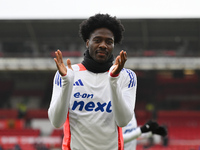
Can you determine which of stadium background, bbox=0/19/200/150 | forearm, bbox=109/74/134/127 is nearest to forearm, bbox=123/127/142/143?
forearm, bbox=109/74/134/127

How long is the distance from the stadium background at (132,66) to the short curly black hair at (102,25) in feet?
65.0

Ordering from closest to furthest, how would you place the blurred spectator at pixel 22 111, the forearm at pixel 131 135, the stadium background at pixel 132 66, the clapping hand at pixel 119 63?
1. the clapping hand at pixel 119 63
2. the forearm at pixel 131 135
3. the stadium background at pixel 132 66
4. the blurred spectator at pixel 22 111

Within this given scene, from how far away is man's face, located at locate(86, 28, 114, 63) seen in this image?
10.5 feet

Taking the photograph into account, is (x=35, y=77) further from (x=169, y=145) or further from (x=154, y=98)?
(x=169, y=145)

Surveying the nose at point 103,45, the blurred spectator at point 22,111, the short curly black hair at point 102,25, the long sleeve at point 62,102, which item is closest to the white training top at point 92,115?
the long sleeve at point 62,102

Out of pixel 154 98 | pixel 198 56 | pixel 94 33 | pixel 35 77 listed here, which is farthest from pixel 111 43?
pixel 35 77

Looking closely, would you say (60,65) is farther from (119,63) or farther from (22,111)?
(22,111)

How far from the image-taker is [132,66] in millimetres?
24297

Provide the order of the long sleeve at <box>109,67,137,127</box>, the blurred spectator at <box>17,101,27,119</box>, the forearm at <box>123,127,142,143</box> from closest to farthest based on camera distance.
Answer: the long sleeve at <box>109,67,137,127</box> < the forearm at <box>123,127,142,143</box> < the blurred spectator at <box>17,101,27,119</box>

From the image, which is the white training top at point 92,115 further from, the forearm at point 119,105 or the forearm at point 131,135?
the forearm at point 131,135

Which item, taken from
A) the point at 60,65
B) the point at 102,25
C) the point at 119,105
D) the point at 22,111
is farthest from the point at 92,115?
the point at 22,111

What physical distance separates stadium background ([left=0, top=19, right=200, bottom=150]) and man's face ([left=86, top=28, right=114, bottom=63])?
20030mm

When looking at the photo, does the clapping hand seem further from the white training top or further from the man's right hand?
the man's right hand

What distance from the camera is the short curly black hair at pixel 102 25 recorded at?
3.39m
